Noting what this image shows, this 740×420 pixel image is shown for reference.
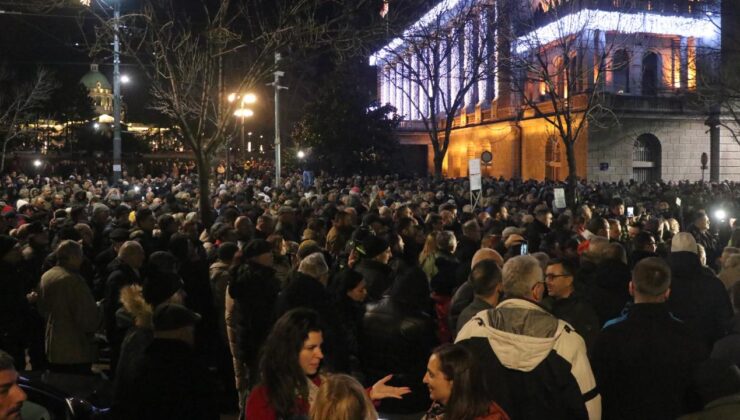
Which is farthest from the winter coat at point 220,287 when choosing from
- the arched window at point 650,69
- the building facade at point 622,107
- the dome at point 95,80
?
the dome at point 95,80

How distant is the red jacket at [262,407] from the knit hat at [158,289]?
6.42ft

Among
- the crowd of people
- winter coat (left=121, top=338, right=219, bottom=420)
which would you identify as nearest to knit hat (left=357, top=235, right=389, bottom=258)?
the crowd of people

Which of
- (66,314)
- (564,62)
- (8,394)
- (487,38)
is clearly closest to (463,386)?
(8,394)

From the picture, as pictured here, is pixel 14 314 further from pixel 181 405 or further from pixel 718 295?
pixel 718 295

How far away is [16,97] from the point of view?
51.2 m

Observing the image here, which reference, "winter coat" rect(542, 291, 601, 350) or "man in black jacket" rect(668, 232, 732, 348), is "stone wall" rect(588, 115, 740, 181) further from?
"winter coat" rect(542, 291, 601, 350)

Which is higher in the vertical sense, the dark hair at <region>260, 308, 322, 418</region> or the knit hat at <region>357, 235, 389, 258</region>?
the knit hat at <region>357, 235, 389, 258</region>

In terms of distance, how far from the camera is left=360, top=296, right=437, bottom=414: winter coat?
492 centimetres

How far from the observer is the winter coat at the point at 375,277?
6.25 metres

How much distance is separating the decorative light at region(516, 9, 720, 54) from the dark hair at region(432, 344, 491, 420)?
22128 millimetres

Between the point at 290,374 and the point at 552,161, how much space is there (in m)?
41.9

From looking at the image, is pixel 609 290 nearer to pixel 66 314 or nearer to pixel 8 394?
pixel 8 394

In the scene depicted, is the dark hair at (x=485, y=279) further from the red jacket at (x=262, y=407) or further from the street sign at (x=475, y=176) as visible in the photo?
the street sign at (x=475, y=176)

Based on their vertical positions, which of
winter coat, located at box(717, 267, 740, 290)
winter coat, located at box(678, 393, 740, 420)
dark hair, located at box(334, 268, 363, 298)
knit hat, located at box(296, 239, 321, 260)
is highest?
knit hat, located at box(296, 239, 321, 260)
